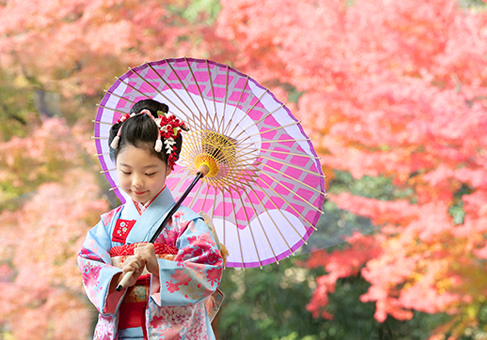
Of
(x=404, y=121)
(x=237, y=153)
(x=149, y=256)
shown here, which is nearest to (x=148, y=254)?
(x=149, y=256)

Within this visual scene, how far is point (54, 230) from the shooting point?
3795mm

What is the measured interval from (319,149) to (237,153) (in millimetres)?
2649

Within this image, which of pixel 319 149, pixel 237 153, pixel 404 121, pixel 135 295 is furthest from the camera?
pixel 319 149

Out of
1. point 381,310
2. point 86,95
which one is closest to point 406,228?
point 381,310

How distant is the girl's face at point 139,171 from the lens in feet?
3.86

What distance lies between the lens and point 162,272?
3.56 feet

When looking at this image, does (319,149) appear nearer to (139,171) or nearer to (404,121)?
(404,121)

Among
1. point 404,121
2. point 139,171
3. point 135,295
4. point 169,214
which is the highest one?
point 404,121

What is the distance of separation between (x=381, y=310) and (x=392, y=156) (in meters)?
1.23

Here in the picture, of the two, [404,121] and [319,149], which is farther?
[319,149]

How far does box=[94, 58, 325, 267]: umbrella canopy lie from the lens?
1.42 meters

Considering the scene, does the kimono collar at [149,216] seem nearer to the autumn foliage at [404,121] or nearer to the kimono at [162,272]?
the kimono at [162,272]

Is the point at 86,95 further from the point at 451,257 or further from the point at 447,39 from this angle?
the point at 451,257

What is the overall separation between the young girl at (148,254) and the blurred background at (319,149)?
248cm
